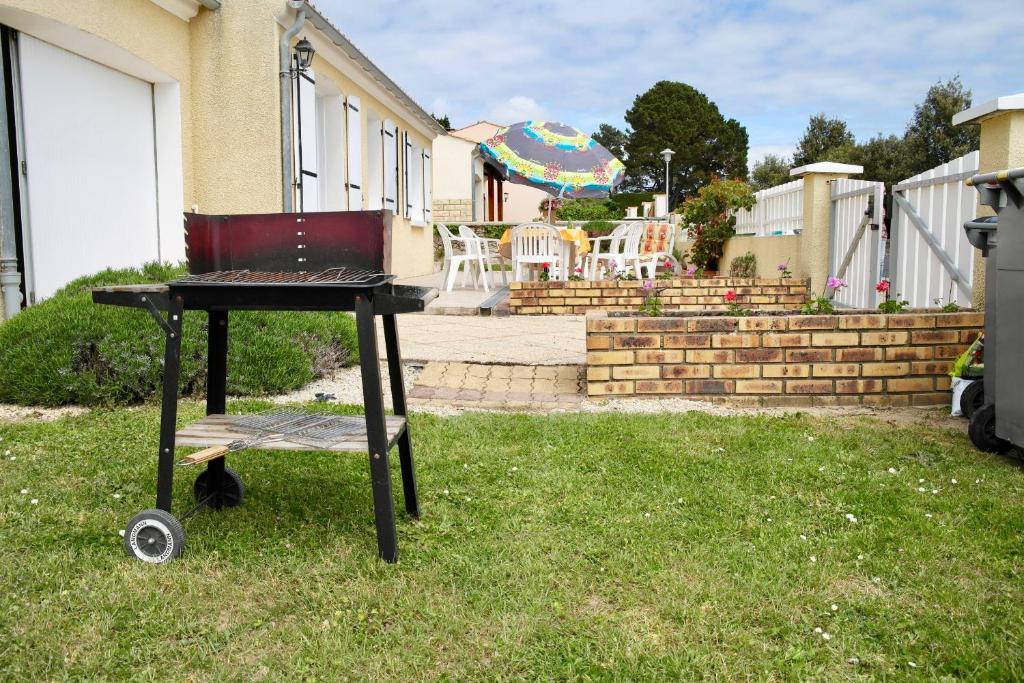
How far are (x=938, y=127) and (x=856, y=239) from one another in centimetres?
2860

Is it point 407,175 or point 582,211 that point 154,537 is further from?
point 582,211

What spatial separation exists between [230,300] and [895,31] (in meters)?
19.0

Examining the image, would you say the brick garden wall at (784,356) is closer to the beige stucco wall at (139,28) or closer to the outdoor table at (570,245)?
the beige stucco wall at (139,28)

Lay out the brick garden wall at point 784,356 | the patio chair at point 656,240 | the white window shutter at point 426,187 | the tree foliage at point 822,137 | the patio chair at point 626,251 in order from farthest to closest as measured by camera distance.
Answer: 1. the tree foliage at point 822,137
2. the white window shutter at point 426,187
3. the patio chair at point 656,240
4. the patio chair at point 626,251
5. the brick garden wall at point 784,356

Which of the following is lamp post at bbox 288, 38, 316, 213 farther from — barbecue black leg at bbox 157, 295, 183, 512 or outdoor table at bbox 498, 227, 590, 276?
barbecue black leg at bbox 157, 295, 183, 512

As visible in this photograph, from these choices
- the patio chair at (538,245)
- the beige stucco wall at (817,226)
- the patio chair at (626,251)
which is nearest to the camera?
the beige stucco wall at (817,226)

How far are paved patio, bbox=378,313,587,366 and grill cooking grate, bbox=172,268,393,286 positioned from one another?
123 inches

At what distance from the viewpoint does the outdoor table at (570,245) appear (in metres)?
10.9

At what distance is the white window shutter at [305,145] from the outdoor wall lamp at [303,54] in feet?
0.51

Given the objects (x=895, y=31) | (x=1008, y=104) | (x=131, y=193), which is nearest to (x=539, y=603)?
(x=1008, y=104)

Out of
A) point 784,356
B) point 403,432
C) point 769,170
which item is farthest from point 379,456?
point 769,170

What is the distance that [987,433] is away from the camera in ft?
11.8

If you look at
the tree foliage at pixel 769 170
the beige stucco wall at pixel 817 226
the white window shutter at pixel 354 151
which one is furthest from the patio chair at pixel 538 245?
the tree foliage at pixel 769 170

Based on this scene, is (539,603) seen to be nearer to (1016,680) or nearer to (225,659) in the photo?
(225,659)
